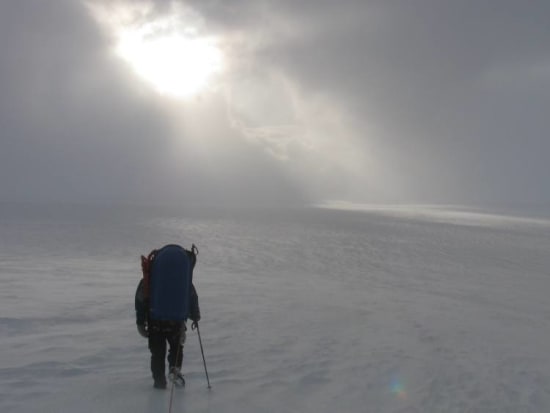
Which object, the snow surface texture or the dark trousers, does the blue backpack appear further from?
the snow surface texture

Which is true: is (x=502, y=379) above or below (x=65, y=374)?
below

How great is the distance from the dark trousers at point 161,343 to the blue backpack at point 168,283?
0.22 meters

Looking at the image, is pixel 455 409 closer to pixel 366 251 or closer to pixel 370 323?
pixel 370 323

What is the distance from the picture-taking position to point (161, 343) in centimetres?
659

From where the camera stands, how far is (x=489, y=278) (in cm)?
2089

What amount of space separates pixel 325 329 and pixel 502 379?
3.90m

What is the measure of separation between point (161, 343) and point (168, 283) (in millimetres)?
970

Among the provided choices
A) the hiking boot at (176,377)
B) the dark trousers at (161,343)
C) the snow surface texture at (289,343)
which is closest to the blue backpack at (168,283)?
the dark trousers at (161,343)

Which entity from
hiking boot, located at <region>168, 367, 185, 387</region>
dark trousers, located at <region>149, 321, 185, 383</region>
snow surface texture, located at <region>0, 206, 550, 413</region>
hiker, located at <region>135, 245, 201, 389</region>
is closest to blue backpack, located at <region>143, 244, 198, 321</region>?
hiker, located at <region>135, 245, 201, 389</region>

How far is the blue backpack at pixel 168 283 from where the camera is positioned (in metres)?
6.26

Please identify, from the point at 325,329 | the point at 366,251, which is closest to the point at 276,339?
the point at 325,329

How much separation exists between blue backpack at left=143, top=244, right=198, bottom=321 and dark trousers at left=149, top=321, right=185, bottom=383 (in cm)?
22

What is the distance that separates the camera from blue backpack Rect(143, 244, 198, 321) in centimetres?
626

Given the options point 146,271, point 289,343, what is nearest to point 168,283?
point 146,271
